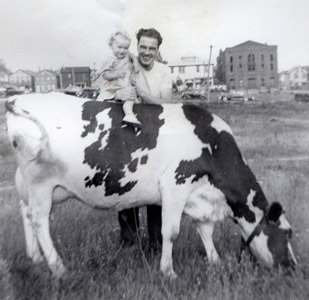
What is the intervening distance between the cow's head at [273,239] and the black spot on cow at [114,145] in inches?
51.9

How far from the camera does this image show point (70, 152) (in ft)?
12.3

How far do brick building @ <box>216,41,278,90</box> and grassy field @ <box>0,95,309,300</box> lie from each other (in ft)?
9.40

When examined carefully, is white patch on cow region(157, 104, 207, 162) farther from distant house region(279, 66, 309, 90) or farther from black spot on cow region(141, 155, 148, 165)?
distant house region(279, 66, 309, 90)

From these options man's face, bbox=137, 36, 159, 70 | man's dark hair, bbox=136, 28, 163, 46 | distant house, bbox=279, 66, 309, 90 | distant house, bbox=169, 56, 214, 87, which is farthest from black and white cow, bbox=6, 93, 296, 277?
distant house, bbox=279, 66, 309, 90

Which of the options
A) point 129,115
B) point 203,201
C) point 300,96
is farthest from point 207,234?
point 300,96

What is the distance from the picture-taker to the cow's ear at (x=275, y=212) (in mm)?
3902

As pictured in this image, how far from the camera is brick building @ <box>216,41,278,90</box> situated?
27.5 feet

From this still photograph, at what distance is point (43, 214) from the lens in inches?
150

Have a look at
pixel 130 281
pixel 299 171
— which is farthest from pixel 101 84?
pixel 299 171

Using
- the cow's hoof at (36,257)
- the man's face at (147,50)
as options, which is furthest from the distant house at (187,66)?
the cow's hoof at (36,257)

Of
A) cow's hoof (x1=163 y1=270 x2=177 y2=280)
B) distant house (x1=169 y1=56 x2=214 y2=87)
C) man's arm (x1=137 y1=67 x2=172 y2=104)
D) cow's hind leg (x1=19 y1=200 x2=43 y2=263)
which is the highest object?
distant house (x1=169 y1=56 x2=214 y2=87)

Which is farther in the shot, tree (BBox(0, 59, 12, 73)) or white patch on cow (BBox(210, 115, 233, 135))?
tree (BBox(0, 59, 12, 73))

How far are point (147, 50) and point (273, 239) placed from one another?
2.37 meters

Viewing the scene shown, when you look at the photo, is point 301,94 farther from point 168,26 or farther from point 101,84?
point 101,84
